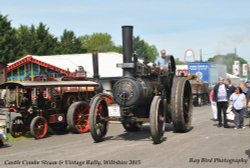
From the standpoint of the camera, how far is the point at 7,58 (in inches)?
1639

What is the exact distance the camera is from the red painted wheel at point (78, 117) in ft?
41.8

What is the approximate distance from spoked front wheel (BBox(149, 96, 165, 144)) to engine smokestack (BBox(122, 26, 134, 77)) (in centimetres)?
98

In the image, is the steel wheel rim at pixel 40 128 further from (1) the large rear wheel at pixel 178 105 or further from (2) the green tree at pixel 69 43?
(2) the green tree at pixel 69 43

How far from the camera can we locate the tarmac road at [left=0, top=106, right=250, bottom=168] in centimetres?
732

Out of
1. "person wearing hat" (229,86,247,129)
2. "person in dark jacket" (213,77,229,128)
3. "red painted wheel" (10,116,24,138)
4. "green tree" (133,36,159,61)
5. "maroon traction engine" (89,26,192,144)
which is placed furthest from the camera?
"green tree" (133,36,159,61)

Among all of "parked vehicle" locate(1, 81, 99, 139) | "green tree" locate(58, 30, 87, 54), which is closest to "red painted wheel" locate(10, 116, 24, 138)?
"parked vehicle" locate(1, 81, 99, 139)

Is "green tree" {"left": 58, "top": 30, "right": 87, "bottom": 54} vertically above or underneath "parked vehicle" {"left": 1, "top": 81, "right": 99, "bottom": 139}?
above

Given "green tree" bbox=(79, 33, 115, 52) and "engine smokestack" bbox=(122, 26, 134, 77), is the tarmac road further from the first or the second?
"green tree" bbox=(79, 33, 115, 52)

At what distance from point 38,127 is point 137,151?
176 inches

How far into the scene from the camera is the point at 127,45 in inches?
392

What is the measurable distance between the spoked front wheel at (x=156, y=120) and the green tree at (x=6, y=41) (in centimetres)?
3333

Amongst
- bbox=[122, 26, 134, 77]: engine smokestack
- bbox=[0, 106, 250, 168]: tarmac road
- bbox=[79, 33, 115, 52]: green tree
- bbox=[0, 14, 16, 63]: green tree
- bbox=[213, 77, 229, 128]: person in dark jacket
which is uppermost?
bbox=[79, 33, 115, 52]: green tree

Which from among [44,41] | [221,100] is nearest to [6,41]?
[44,41]

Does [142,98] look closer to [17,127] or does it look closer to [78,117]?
[78,117]
